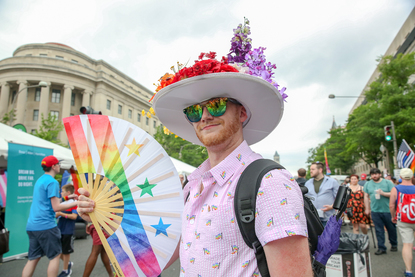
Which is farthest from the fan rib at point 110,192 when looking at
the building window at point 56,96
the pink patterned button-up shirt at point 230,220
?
the building window at point 56,96

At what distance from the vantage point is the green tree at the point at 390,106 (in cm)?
1958

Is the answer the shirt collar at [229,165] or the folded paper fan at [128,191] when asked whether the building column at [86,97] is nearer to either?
the folded paper fan at [128,191]

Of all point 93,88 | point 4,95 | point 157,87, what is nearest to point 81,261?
point 157,87

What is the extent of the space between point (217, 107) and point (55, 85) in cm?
4350

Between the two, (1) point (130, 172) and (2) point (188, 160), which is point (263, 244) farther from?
(2) point (188, 160)

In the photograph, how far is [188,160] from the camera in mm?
26453

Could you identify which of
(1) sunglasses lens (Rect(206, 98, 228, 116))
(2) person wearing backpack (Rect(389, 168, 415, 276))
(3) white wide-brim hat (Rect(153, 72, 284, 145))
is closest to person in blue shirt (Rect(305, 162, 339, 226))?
(2) person wearing backpack (Rect(389, 168, 415, 276))

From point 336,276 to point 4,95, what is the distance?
46.0m

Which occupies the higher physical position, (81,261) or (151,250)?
(151,250)

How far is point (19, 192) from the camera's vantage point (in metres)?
6.21

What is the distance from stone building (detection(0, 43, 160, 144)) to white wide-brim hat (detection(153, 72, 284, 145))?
114ft

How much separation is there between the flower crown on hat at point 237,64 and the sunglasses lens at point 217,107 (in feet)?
0.65

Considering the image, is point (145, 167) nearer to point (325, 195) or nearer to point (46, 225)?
point (46, 225)

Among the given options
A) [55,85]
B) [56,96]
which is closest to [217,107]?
[56,96]
